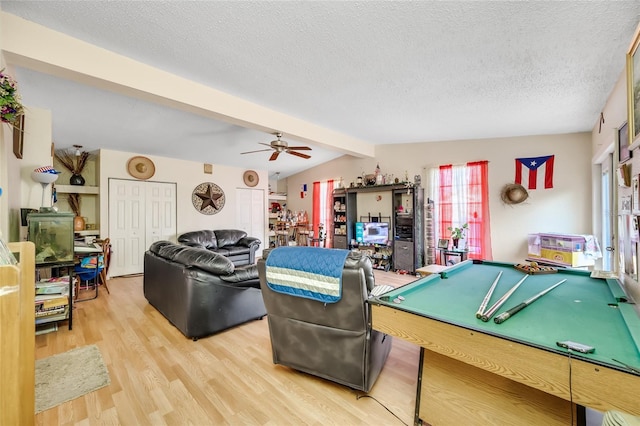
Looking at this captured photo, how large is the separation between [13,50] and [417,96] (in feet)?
12.3

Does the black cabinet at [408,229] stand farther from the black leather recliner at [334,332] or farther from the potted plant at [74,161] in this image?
the potted plant at [74,161]

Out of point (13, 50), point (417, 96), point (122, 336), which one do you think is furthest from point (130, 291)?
point (417, 96)

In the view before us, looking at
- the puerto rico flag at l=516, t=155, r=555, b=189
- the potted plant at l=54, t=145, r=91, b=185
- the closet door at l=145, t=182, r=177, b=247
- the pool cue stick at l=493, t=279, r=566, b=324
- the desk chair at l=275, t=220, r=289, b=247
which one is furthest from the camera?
the desk chair at l=275, t=220, r=289, b=247

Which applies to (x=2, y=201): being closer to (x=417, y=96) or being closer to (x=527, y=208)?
(x=417, y=96)

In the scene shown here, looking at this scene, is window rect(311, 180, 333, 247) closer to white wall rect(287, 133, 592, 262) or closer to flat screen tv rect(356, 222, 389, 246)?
flat screen tv rect(356, 222, 389, 246)

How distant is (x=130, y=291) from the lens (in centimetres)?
434

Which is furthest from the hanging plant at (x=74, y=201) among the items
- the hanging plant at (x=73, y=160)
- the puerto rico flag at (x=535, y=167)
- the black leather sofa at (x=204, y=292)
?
the puerto rico flag at (x=535, y=167)

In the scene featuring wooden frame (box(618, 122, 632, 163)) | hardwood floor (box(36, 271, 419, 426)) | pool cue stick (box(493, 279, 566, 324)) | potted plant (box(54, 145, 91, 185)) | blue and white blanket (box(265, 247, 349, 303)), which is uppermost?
potted plant (box(54, 145, 91, 185))

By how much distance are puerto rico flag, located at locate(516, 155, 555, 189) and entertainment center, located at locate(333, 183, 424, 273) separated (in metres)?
1.70

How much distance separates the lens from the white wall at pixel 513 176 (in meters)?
4.18

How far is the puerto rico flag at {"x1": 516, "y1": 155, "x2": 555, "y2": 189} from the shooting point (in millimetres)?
4387

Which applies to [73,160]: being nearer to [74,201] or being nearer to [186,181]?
[74,201]

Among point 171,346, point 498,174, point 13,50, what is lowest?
point 171,346

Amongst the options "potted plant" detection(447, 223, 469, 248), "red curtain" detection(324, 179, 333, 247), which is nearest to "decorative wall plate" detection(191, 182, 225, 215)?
"red curtain" detection(324, 179, 333, 247)
